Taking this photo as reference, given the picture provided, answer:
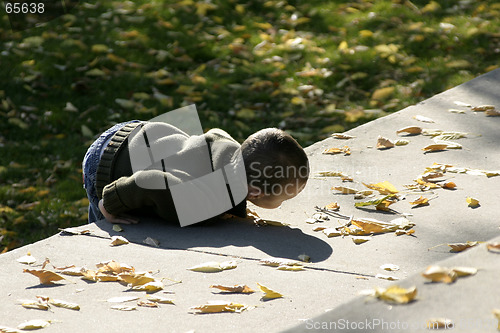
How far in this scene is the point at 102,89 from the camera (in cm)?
636

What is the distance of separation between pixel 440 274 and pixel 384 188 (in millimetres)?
1644

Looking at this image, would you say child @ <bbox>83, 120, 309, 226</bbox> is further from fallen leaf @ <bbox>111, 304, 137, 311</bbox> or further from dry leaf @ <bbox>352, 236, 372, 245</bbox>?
fallen leaf @ <bbox>111, 304, 137, 311</bbox>

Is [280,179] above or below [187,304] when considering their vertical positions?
above

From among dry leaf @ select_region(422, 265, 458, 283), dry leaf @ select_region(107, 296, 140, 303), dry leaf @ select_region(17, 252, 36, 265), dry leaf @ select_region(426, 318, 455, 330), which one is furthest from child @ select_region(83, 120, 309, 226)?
dry leaf @ select_region(426, 318, 455, 330)

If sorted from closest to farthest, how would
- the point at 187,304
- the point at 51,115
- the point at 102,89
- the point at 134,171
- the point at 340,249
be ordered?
the point at 187,304, the point at 340,249, the point at 134,171, the point at 51,115, the point at 102,89

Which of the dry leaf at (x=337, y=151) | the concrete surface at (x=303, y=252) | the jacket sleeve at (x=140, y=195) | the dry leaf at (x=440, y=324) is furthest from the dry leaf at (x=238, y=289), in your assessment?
the dry leaf at (x=337, y=151)

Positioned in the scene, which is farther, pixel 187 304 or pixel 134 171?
pixel 134 171

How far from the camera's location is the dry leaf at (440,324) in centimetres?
168

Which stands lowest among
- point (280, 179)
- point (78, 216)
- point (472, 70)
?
point (78, 216)

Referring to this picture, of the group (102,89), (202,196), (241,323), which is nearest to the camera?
(241,323)

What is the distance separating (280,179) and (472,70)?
394cm

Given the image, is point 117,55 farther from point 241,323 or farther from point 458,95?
point 241,323

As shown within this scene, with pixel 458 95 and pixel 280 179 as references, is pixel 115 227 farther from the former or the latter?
pixel 458 95

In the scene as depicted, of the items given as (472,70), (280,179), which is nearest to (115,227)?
(280,179)
